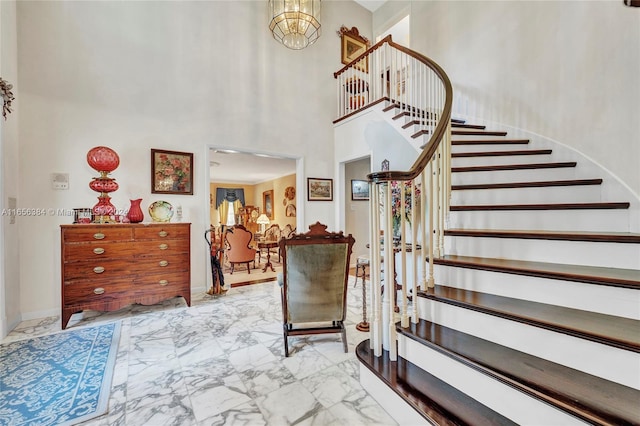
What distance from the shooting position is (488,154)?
3021 millimetres

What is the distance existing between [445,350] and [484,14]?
4.90m

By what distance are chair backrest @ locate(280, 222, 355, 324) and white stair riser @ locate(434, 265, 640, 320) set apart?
0.74 meters

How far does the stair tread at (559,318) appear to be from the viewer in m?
1.11

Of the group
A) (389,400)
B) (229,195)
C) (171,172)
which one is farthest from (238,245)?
(229,195)

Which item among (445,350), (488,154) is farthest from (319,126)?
(445,350)

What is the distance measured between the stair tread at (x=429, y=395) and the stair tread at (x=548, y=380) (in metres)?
0.18

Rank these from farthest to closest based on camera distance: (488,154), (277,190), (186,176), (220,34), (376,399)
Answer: (277,190) < (220,34) < (186,176) < (488,154) < (376,399)

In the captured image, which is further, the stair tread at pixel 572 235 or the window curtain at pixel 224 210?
the window curtain at pixel 224 210

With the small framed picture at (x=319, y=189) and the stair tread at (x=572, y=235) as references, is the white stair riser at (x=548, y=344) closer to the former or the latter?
the stair tread at (x=572, y=235)

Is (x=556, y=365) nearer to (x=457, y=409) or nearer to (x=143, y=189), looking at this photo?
(x=457, y=409)

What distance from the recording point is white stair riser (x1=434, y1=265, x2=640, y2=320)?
1305 millimetres

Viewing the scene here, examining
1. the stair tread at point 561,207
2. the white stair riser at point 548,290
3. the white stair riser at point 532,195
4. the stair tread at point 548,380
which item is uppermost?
the white stair riser at point 532,195

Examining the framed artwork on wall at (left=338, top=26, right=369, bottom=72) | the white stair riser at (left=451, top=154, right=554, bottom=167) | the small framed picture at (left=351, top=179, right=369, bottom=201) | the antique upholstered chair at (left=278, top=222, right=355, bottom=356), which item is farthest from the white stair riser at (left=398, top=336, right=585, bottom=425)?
the framed artwork on wall at (left=338, top=26, right=369, bottom=72)

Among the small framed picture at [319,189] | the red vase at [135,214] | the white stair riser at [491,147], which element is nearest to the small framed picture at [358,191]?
the small framed picture at [319,189]
